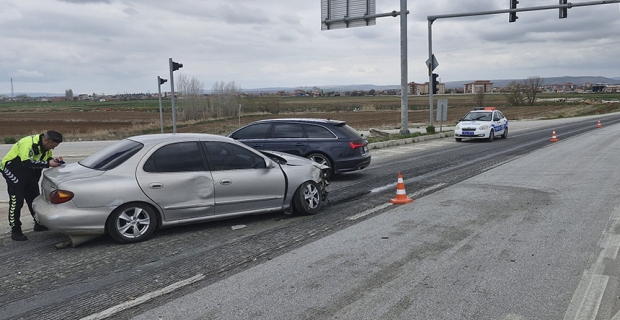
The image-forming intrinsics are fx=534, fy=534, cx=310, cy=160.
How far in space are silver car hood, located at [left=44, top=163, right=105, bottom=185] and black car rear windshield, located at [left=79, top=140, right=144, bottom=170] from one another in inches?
4.9

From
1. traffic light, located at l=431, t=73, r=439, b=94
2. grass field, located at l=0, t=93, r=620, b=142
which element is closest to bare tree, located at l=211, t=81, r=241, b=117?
grass field, located at l=0, t=93, r=620, b=142

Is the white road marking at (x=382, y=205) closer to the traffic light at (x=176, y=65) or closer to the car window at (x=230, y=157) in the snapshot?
the car window at (x=230, y=157)

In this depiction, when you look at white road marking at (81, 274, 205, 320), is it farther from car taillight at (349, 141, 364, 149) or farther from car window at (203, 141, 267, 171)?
car taillight at (349, 141, 364, 149)

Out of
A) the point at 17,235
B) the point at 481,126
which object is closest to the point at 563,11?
the point at 481,126

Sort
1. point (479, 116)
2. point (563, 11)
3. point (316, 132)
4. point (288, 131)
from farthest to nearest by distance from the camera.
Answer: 1. point (479, 116)
2. point (563, 11)
3. point (288, 131)
4. point (316, 132)

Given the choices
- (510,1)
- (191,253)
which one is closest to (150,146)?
(191,253)

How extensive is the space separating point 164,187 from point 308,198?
93.9 inches

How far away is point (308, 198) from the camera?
852cm

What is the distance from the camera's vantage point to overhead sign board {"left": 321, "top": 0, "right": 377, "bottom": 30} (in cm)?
2289

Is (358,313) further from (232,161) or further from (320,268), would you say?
(232,161)

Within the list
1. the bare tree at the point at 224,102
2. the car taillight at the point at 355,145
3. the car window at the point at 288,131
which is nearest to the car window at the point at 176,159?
the car window at the point at 288,131

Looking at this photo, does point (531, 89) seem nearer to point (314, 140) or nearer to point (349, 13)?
point (349, 13)

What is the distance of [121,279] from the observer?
555 centimetres

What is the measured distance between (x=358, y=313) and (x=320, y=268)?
1.28 meters
